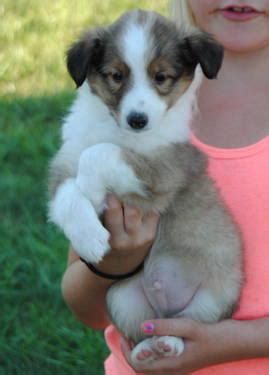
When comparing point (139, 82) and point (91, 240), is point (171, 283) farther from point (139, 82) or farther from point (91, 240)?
point (139, 82)

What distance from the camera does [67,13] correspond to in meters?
Result: 8.80

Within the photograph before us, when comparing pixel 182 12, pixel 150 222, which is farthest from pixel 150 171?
pixel 182 12

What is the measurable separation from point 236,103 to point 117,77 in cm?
78

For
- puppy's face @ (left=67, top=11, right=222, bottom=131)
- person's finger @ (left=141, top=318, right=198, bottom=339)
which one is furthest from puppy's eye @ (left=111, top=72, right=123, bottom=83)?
person's finger @ (left=141, top=318, right=198, bottom=339)

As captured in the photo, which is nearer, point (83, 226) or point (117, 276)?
point (83, 226)

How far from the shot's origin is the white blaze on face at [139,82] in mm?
3326

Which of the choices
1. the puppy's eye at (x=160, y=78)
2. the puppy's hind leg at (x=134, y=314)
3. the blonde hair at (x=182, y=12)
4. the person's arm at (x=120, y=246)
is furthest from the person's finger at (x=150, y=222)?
the blonde hair at (x=182, y=12)

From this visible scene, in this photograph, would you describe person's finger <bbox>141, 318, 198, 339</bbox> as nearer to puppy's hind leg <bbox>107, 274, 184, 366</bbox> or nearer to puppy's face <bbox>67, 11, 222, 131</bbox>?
puppy's hind leg <bbox>107, 274, 184, 366</bbox>

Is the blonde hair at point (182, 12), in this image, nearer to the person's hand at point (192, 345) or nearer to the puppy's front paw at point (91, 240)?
the puppy's front paw at point (91, 240)

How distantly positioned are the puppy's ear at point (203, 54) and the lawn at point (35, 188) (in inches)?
30.6

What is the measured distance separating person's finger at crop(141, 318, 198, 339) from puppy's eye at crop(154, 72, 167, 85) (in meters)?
0.90

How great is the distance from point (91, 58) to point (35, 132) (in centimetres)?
351

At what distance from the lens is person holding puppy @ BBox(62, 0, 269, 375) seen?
11.4 ft

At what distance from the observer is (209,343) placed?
349cm
